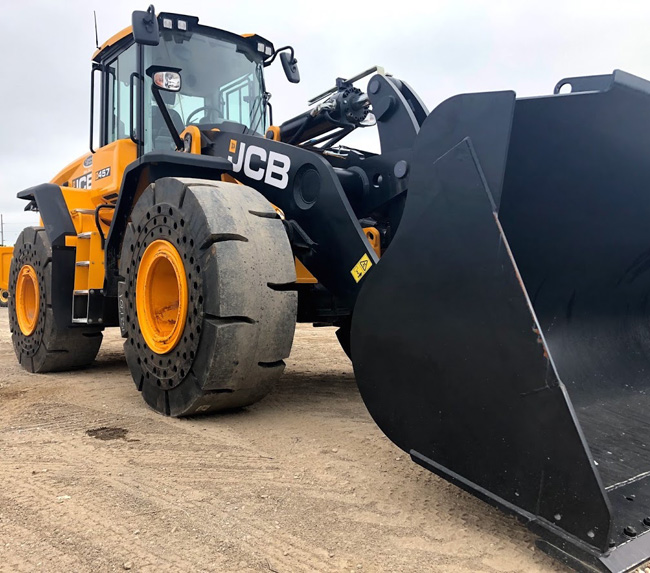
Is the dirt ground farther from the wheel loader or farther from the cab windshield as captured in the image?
the cab windshield

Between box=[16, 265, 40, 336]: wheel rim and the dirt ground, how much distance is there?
85.3 inches

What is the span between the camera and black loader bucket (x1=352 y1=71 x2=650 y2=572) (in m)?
1.73

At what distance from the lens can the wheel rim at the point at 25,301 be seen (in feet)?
18.2

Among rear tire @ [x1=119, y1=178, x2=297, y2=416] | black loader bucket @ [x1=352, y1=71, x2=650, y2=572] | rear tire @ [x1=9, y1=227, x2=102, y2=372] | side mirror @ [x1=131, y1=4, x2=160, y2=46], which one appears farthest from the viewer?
rear tire @ [x1=9, y1=227, x2=102, y2=372]

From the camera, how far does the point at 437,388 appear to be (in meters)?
2.06

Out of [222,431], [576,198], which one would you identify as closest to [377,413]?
[222,431]

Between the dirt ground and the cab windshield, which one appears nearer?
the dirt ground

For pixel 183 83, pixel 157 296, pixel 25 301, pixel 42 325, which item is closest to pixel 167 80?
pixel 183 83

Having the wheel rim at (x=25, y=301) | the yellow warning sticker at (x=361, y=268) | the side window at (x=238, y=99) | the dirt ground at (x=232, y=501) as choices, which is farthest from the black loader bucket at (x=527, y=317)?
the wheel rim at (x=25, y=301)

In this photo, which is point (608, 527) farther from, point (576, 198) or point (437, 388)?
point (576, 198)

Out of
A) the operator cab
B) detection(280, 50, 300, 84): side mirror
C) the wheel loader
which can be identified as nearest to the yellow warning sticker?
the wheel loader

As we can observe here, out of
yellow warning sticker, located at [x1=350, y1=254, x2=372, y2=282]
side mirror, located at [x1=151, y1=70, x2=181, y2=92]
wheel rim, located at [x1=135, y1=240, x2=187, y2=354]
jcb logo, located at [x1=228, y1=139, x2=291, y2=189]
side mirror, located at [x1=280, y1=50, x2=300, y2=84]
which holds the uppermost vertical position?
side mirror, located at [x1=280, y1=50, x2=300, y2=84]

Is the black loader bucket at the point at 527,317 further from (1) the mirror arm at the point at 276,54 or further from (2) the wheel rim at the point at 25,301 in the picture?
(2) the wheel rim at the point at 25,301

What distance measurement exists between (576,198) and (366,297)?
1147 mm
